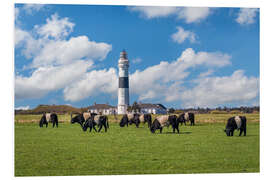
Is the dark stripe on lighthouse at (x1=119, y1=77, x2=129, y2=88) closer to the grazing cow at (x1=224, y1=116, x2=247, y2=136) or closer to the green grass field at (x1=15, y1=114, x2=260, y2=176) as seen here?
the green grass field at (x1=15, y1=114, x2=260, y2=176)

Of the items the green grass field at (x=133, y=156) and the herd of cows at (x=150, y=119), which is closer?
the green grass field at (x=133, y=156)

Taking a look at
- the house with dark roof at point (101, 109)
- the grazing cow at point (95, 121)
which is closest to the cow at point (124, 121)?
the house with dark roof at point (101, 109)

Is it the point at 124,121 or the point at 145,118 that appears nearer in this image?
the point at 124,121

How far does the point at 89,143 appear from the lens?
38.4 feet

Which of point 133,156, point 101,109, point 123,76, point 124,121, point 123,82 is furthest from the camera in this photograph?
point 124,121

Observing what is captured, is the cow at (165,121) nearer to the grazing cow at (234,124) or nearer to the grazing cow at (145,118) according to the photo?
the grazing cow at (234,124)

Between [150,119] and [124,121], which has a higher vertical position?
[150,119]

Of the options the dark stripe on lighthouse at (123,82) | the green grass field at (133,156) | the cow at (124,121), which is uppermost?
the dark stripe on lighthouse at (123,82)

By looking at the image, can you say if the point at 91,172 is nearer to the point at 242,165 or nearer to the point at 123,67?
the point at 242,165

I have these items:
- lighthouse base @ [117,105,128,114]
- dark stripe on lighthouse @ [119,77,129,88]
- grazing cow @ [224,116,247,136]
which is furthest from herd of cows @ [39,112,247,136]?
dark stripe on lighthouse @ [119,77,129,88]

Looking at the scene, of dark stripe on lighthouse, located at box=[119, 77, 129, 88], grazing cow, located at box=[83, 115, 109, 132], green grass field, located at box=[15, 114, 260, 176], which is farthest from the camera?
grazing cow, located at box=[83, 115, 109, 132]

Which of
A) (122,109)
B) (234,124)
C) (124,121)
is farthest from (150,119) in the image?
(234,124)

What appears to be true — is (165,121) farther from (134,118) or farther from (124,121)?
(124,121)

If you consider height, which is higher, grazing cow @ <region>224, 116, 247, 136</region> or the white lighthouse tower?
the white lighthouse tower
